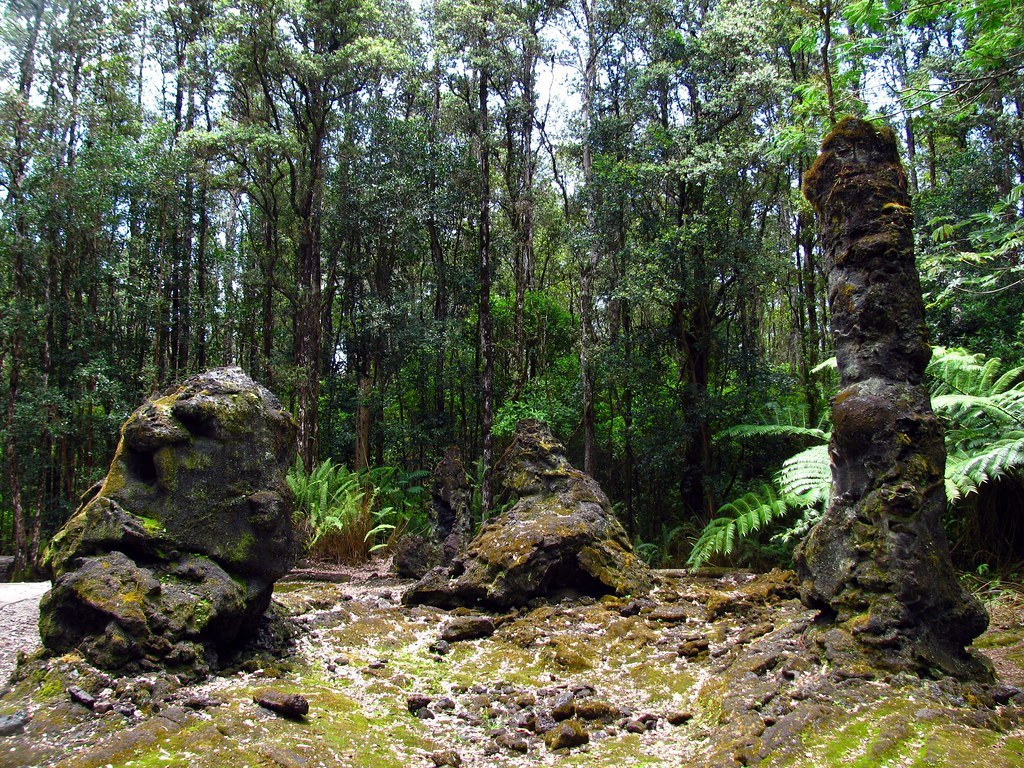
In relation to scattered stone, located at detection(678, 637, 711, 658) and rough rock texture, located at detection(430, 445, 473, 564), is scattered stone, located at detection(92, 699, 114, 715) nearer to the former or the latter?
scattered stone, located at detection(678, 637, 711, 658)

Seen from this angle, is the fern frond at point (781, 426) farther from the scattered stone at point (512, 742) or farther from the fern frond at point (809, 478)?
the scattered stone at point (512, 742)

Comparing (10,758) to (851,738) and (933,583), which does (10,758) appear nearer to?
(851,738)

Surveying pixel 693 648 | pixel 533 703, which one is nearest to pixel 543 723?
pixel 533 703

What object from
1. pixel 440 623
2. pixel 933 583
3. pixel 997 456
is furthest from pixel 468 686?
pixel 997 456

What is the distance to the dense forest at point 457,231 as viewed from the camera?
35.8 ft

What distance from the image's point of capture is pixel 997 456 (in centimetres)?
509

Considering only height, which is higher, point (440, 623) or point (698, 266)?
point (698, 266)

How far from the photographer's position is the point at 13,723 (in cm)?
298

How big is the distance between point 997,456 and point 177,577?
5.91 m

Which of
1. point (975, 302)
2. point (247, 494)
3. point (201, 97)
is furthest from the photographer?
point (201, 97)

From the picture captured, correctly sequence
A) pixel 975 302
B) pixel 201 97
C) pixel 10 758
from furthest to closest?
pixel 201 97 → pixel 975 302 → pixel 10 758

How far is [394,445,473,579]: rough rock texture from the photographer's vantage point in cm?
838

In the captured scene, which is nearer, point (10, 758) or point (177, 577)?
point (10, 758)

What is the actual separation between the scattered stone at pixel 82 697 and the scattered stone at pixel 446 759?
65.5 inches
